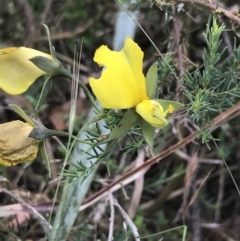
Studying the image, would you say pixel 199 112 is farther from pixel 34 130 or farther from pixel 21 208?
pixel 21 208

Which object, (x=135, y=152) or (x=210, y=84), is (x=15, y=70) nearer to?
(x=210, y=84)

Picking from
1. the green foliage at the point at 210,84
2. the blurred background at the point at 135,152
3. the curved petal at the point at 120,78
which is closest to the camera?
the curved petal at the point at 120,78

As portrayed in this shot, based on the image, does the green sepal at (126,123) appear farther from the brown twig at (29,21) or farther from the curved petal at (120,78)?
the brown twig at (29,21)

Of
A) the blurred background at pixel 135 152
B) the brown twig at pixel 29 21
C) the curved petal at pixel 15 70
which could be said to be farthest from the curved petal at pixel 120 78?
the brown twig at pixel 29 21

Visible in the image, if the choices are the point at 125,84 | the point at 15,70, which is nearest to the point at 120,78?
the point at 125,84

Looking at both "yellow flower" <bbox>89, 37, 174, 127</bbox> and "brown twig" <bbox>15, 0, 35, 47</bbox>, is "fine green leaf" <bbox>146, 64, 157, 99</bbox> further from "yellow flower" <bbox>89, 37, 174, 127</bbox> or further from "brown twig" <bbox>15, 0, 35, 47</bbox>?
"brown twig" <bbox>15, 0, 35, 47</bbox>

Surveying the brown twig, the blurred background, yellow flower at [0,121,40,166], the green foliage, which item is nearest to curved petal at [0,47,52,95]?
yellow flower at [0,121,40,166]

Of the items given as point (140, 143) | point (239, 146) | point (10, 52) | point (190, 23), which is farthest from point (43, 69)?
point (239, 146)
